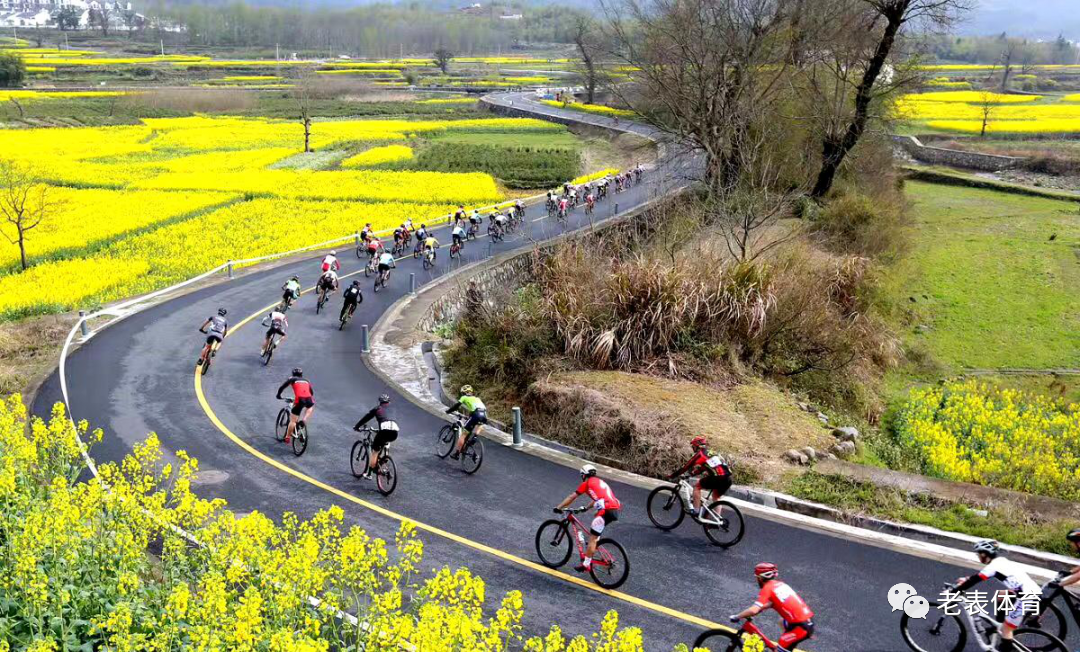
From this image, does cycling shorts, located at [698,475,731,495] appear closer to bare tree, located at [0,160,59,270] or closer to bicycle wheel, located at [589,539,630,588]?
bicycle wheel, located at [589,539,630,588]

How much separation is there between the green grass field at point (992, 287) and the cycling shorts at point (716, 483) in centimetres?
1485

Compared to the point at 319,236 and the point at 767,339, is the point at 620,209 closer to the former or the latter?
the point at 319,236

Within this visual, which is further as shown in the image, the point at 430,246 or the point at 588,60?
the point at 588,60

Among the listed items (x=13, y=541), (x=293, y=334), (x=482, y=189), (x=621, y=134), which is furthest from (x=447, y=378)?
(x=621, y=134)

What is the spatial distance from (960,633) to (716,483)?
3.42 metres

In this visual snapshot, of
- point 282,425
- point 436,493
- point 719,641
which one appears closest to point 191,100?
point 282,425

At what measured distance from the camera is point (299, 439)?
15.5m

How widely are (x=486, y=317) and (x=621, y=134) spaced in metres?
59.0

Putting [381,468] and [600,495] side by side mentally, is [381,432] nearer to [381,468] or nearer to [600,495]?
[381,468]

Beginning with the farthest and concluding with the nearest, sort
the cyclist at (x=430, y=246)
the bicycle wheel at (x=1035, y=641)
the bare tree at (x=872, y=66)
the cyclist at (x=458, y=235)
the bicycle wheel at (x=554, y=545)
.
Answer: the bare tree at (x=872, y=66) → the cyclist at (x=458, y=235) → the cyclist at (x=430, y=246) → the bicycle wheel at (x=554, y=545) → the bicycle wheel at (x=1035, y=641)

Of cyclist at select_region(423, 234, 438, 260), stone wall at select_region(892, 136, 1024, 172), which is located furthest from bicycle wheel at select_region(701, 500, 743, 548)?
stone wall at select_region(892, 136, 1024, 172)

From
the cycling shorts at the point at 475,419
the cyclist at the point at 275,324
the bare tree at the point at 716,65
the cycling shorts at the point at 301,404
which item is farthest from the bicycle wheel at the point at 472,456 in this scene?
the bare tree at the point at 716,65

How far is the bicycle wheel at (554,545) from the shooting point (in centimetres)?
1153

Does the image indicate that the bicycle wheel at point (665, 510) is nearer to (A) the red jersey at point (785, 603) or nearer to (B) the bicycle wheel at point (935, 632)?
(B) the bicycle wheel at point (935, 632)
